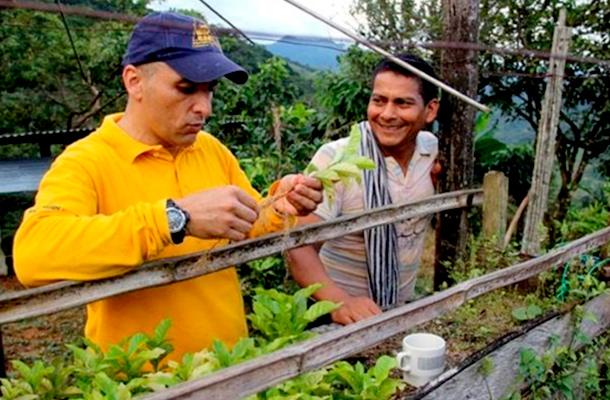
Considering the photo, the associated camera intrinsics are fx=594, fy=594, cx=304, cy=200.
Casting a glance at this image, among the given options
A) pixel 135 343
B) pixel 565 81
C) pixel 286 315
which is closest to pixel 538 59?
pixel 565 81

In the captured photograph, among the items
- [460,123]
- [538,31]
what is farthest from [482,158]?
[460,123]

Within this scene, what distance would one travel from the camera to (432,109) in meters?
3.04

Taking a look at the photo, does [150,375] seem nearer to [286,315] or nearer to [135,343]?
[135,343]

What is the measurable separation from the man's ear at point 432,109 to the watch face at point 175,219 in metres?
1.72

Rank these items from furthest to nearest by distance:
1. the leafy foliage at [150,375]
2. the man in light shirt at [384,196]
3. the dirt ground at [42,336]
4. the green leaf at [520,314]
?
the dirt ground at [42,336] → the man in light shirt at [384,196] → the green leaf at [520,314] → the leafy foliage at [150,375]

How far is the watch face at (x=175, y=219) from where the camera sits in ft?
5.14

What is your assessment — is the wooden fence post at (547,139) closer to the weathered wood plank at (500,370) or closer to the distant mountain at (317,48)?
the weathered wood plank at (500,370)

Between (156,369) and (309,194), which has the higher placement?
(309,194)

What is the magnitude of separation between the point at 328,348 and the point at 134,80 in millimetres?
1056

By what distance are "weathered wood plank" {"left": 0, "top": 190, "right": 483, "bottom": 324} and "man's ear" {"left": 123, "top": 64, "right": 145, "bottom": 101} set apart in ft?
1.90

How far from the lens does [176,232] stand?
1568 millimetres

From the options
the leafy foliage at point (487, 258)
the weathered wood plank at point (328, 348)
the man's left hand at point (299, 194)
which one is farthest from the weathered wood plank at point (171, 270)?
the leafy foliage at point (487, 258)

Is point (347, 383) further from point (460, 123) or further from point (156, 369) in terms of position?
point (460, 123)

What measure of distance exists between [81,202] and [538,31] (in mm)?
9913
